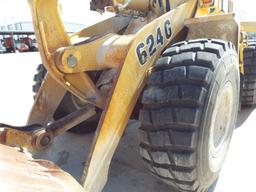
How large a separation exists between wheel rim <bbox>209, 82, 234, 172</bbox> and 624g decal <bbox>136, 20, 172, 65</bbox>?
56 centimetres

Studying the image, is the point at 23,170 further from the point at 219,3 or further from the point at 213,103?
the point at 219,3

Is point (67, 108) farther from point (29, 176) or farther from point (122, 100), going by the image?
point (29, 176)

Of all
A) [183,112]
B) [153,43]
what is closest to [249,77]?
[153,43]

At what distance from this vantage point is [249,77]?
4.68 metres

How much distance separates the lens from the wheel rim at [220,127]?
7.63 feet

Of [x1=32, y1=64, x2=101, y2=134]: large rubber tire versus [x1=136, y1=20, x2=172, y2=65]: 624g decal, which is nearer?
[x1=136, y1=20, x2=172, y2=65]: 624g decal

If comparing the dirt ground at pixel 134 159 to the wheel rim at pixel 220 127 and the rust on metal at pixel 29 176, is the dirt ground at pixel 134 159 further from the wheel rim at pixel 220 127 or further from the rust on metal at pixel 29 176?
the rust on metal at pixel 29 176

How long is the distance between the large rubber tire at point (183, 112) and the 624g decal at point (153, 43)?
14cm

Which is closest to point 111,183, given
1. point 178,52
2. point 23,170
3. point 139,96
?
point 139,96

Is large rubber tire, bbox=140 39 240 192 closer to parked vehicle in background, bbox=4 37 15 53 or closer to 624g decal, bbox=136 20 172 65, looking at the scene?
624g decal, bbox=136 20 172 65

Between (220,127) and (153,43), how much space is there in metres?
0.86

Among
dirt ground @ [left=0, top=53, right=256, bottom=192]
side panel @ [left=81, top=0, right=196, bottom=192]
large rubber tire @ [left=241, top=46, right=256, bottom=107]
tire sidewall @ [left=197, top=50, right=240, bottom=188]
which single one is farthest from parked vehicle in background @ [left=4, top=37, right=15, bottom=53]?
tire sidewall @ [left=197, top=50, right=240, bottom=188]

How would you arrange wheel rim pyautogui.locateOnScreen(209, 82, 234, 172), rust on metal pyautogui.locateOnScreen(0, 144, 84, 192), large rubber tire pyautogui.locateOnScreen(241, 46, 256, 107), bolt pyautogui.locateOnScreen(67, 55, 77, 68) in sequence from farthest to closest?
1. large rubber tire pyautogui.locateOnScreen(241, 46, 256, 107)
2. wheel rim pyautogui.locateOnScreen(209, 82, 234, 172)
3. bolt pyautogui.locateOnScreen(67, 55, 77, 68)
4. rust on metal pyautogui.locateOnScreen(0, 144, 84, 192)

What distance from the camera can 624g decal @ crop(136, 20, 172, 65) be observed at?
2.21m
